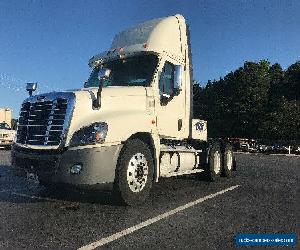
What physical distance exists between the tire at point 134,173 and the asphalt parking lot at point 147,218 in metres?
0.21

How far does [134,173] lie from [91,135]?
107 centimetres

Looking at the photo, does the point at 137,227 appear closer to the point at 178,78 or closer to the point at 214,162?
the point at 178,78

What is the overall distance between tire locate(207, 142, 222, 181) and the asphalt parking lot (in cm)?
133

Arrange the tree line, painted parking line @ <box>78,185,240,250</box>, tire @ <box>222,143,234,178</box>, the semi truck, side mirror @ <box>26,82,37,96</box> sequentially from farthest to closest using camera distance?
the semi truck, the tree line, tire @ <box>222,143,234,178</box>, side mirror @ <box>26,82,37,96</box>, painted parking line @ <box>78,185,240,250</box>

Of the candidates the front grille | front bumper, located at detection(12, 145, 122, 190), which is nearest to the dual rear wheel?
front bumper, located at detection(12, 145, 122, 190)

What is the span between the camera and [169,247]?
413 cm

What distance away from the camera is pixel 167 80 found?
24.9 feet

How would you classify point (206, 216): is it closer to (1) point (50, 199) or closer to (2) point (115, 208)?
(2) point (115, 208)

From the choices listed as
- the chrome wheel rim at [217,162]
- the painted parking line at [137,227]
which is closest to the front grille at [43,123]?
the painted parking line at [137,227]

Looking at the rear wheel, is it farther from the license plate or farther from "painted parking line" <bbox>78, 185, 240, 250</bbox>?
the license plate

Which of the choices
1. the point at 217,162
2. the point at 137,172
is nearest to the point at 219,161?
the point at 217,162

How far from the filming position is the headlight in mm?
5672

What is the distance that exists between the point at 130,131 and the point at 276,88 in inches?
1899

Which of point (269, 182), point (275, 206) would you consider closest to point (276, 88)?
point (269, 182)
